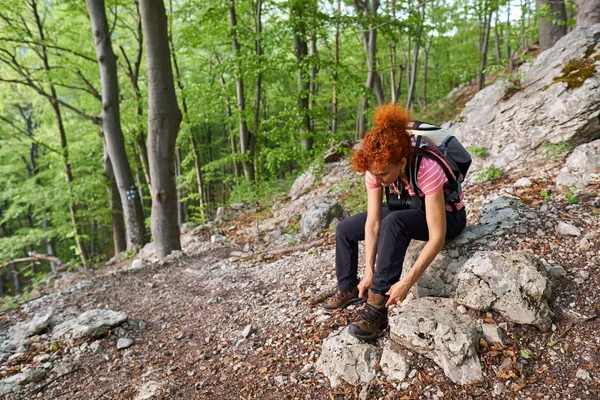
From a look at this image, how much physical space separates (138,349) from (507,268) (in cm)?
317

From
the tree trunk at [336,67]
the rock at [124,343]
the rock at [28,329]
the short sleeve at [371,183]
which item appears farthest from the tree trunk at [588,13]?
the rock at [28,329]

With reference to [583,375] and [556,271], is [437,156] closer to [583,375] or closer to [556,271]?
[556,271]

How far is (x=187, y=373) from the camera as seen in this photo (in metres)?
2.54

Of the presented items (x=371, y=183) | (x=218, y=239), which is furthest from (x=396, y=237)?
(x=218, y=239)

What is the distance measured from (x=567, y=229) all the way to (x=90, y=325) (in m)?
4.49

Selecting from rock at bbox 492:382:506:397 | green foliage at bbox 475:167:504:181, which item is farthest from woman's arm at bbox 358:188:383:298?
green foliage at bbox 475:167:504:181

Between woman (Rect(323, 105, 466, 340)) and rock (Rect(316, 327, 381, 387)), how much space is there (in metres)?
0.08

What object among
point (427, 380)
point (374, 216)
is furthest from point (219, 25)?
point (427, 380)

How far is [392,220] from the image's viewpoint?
2312 mm

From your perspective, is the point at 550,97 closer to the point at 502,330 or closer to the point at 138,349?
the point at 502,330

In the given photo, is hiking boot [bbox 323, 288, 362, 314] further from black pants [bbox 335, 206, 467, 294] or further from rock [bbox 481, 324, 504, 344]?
rock [bbox 481, 324, 504, 344]

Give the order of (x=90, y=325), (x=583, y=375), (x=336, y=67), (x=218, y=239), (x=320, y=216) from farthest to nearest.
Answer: (x=336, y=67) < (x=218, y=239) < (x=320, y=216) < (x=90, y=325) < (x=583, y=375)

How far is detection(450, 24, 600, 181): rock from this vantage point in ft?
13.5

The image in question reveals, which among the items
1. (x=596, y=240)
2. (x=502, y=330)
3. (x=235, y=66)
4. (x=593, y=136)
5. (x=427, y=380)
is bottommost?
(x=427, y=380)
